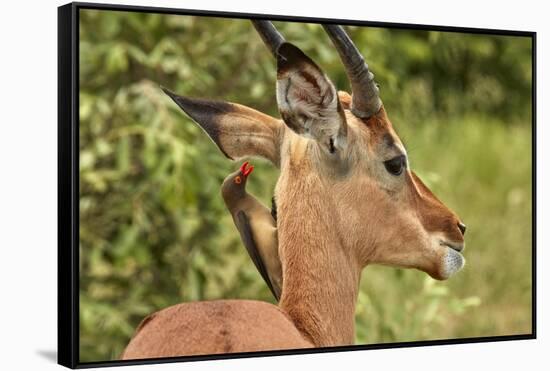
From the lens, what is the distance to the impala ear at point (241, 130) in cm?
493

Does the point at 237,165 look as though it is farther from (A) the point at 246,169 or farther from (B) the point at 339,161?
(B) the point at 339,161

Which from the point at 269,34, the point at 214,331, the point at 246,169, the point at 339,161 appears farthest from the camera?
the point at 269,34

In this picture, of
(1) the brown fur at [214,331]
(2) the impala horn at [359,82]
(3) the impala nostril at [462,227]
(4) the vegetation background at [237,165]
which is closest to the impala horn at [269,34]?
(4) the vegetation background at [237,165]

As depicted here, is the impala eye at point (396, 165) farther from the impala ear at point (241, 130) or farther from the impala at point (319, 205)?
the impala ear at point (241, 130)

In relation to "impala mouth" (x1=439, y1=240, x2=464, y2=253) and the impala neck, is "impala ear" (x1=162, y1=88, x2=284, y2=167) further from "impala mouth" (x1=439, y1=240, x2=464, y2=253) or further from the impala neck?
"impala mouth" (x1=439, y1=240, x2=464, y2=253)

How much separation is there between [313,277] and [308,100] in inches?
23.5

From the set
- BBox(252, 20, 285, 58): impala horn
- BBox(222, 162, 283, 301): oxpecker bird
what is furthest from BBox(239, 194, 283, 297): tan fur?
BBox(252, 20, 285, 58): impala horn

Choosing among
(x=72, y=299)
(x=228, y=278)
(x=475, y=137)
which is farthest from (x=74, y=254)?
(x=475, y=137)

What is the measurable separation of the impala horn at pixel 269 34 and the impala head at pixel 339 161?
0.20 metres

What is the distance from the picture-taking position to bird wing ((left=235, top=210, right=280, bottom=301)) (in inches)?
197

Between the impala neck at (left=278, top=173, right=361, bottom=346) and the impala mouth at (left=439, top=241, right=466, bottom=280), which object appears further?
the impala mouth at (left=439, top=241, right=466, bottom=280)

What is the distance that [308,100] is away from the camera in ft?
15.7

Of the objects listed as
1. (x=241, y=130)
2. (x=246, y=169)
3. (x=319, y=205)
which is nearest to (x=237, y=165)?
(x=246, y=169)

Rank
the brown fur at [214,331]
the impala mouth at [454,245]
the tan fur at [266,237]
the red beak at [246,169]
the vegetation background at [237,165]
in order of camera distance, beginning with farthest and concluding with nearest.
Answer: the vegetation background at [237,165], the impala mouth at [454,245], the red beak at [246,169], the tan fur at [266,237], the brown fur at [214,331]
